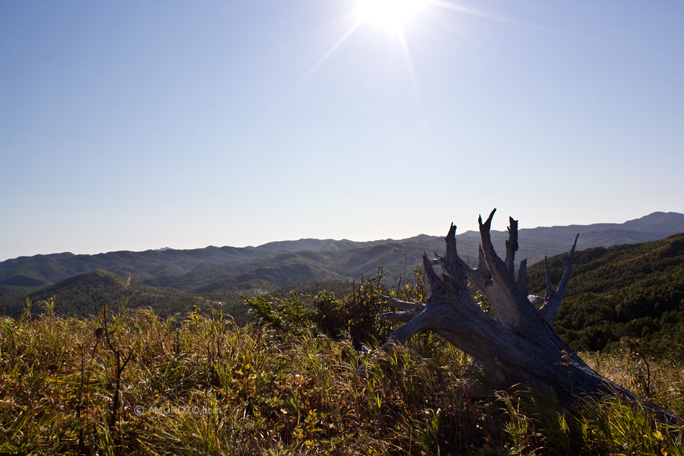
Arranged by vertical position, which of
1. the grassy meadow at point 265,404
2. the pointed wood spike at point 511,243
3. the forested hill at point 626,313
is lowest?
the forested hill at point 626,313

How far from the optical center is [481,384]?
372 cm

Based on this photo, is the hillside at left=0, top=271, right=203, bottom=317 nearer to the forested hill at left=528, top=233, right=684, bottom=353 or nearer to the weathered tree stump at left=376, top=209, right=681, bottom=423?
the forested hill at left=528, top=233, right=684, bottom=353

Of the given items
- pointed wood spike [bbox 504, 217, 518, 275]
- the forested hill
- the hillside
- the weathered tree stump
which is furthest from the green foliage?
the hillside

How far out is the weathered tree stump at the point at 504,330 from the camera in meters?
3.97

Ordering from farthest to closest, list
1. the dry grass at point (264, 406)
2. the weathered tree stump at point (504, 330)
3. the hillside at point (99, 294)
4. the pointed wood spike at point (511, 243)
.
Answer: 1. the hillside at point (99, 294)
2. the pointed wood spike at point (511, 243)
3. the weathered tree stump at point (504, 330)
4. the dry grass at point (264, 406)

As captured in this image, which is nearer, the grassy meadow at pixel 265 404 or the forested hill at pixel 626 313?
the grassy meadow at pixel 265 404

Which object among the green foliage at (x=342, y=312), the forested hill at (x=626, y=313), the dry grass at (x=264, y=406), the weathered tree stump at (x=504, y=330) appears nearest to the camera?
the dry grass at (x=264, y=406)

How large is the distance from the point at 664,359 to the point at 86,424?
1137cm

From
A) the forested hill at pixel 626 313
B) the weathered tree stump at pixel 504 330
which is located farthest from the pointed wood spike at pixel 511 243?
the forested hill at pixel 626 313

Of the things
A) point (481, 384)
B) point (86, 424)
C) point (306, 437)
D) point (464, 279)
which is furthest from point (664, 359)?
point (86, 424)

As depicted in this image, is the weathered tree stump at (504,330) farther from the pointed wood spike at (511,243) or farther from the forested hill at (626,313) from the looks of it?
the forested hill at (626,313)

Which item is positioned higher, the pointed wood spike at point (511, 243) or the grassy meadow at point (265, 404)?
the pointed wood spike at point (511, 243)

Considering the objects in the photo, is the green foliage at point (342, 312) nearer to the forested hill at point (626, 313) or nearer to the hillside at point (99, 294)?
the forested hill at point (626, 313)

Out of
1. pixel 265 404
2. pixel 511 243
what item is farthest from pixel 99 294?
pixel 511 243
